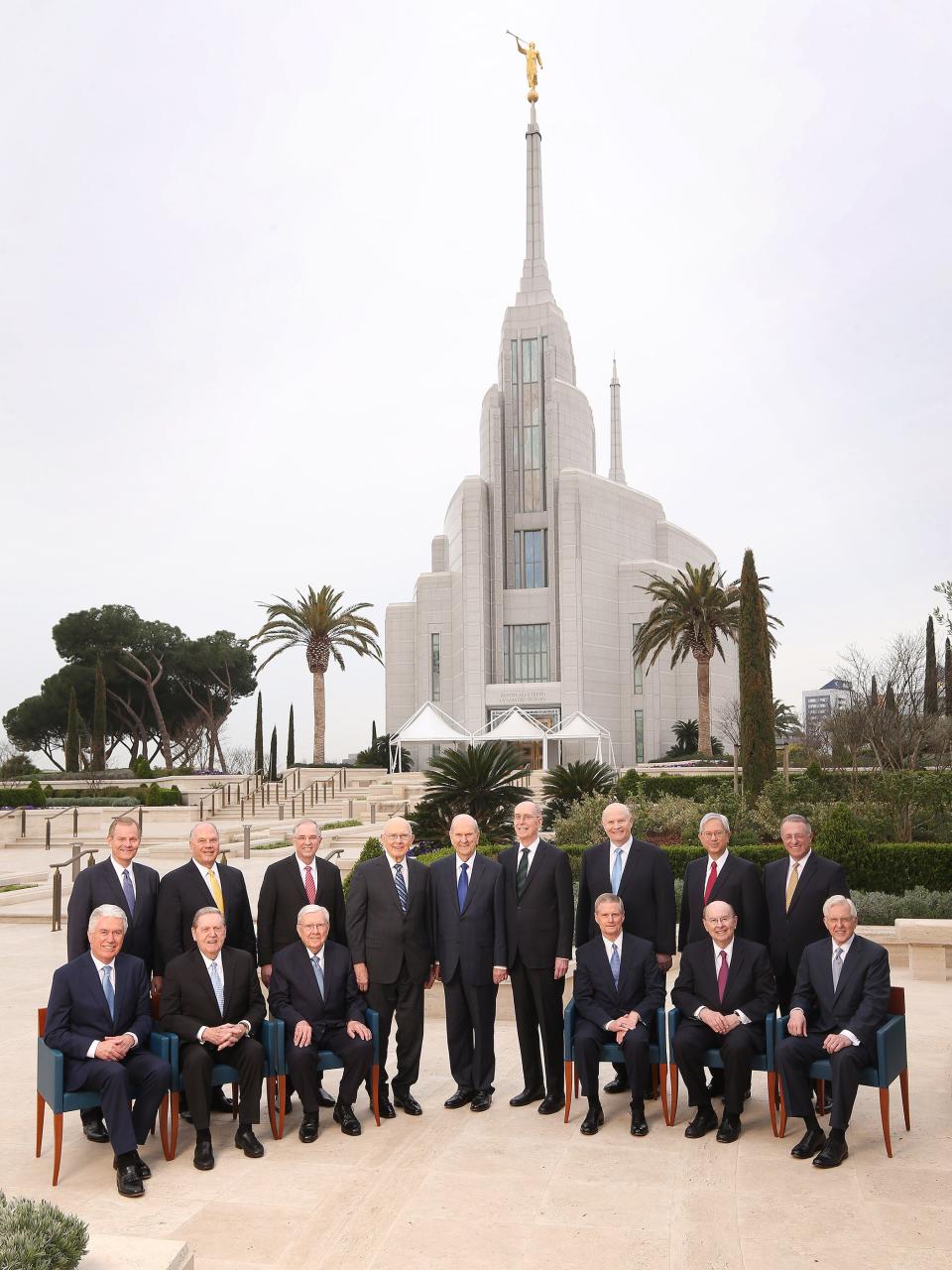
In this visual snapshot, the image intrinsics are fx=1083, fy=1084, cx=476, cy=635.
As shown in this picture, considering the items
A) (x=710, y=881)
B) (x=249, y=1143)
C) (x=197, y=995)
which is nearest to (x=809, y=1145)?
(x=710, y=881)

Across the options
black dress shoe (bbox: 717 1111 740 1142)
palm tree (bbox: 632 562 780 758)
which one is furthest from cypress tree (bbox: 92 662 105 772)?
black dress shoe (bbox: 717 1111 740 1142)

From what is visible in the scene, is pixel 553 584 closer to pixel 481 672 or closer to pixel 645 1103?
pixel 481 672

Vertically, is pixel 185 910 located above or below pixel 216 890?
below

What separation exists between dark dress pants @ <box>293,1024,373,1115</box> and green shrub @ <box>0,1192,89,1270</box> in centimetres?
261

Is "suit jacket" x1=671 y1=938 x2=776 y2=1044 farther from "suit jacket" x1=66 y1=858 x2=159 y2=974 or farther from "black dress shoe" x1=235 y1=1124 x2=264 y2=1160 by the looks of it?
"suit jacket" x1=66 y1=858 x2=159 y2=974

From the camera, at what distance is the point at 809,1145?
17.9 ft

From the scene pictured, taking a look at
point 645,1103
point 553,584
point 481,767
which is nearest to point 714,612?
point 553,584

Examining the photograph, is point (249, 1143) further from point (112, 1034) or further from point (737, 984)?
point (737, 984)

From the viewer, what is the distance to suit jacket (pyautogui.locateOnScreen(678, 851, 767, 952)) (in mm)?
6441

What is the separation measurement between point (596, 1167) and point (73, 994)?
2.79 metres

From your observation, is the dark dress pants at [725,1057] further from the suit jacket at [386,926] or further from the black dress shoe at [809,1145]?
the suit jacket at [386,926]

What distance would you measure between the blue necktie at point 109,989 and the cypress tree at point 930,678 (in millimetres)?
29357

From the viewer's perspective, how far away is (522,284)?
2189 inches

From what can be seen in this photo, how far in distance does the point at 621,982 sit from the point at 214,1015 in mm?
2269
